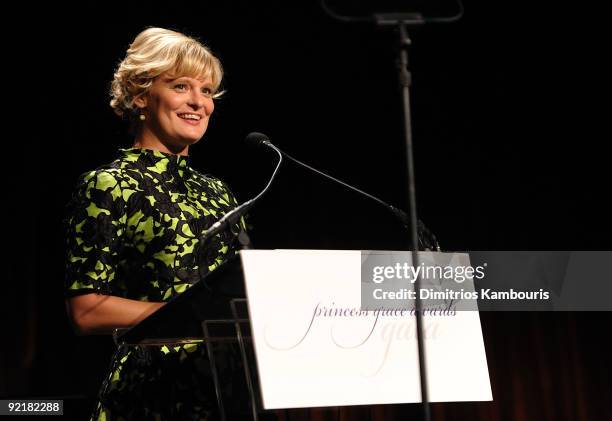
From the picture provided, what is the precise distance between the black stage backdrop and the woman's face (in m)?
1.67

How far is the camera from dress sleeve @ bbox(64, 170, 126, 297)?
64.9 inches

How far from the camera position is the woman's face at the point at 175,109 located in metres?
1.95

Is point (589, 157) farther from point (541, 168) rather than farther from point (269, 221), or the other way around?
point (269, 221)

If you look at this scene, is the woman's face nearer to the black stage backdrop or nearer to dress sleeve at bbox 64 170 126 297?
dress sleeve at bbox 64 170 126 297

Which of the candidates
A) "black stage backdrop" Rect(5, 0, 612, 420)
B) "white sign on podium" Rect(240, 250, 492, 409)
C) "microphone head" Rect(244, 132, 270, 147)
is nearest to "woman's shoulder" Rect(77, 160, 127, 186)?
"microphone head" Rect(244, 132, 270, 147)

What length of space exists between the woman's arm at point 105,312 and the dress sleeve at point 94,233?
2cm

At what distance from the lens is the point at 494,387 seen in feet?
12.7

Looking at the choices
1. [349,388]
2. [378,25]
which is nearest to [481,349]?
[349,388]

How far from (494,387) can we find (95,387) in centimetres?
195

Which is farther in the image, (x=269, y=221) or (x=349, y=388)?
(x=269, y=221)

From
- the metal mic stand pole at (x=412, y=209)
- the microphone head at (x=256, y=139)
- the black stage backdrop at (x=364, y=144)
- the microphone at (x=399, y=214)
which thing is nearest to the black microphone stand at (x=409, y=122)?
the metal mic stand pole at (x=412, y=209)

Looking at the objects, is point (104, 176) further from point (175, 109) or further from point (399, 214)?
point (399, 214)

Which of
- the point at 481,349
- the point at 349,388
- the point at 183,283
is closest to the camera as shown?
the point at 349,388

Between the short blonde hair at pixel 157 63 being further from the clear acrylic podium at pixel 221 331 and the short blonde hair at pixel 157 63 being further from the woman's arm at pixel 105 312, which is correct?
the clear acrylic podium at pixel 221 331
